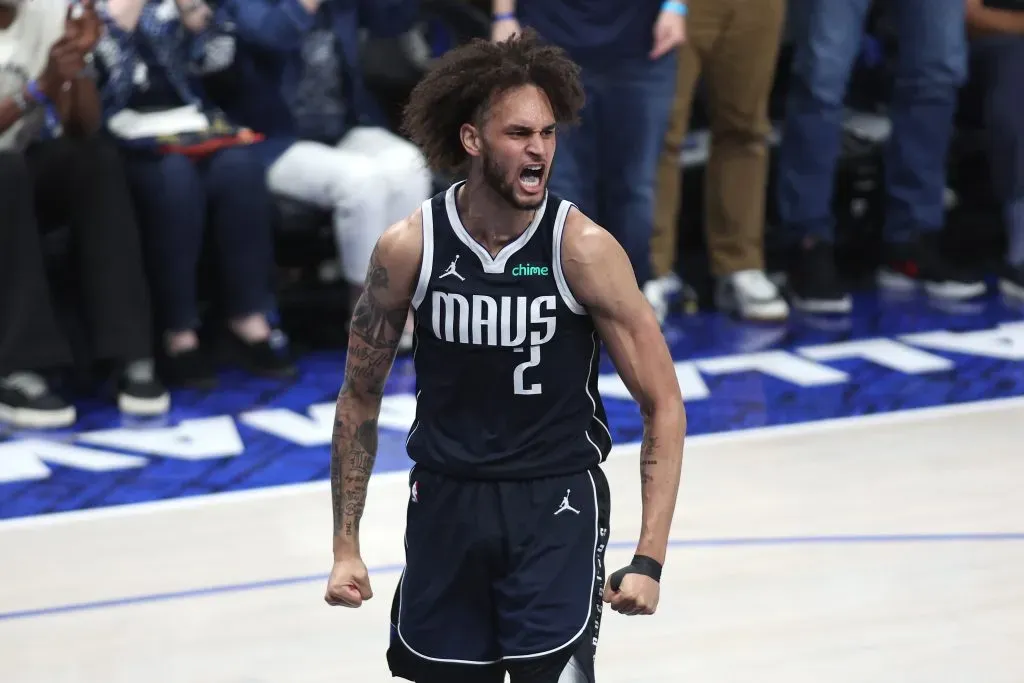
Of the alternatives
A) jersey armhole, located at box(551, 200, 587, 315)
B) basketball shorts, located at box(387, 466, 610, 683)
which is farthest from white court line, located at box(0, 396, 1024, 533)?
jersey armhole, located at box(551, 200, 587, 315)

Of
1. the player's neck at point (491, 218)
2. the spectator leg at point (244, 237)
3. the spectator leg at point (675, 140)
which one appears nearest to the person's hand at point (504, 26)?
the spectator leg at point (675, 140)

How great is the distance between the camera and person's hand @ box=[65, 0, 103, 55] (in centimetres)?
549

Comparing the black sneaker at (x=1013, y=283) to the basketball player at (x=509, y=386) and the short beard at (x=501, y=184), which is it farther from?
the short beard at (x=501, y=184)

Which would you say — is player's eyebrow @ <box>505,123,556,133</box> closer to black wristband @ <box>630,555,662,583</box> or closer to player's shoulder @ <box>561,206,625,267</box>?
player's shoulder @ <box>561,206,625,267</box>

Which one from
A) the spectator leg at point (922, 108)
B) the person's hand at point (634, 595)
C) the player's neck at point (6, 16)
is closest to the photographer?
the person's hand at point (634, 595)

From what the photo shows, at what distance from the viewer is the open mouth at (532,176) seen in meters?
2.64

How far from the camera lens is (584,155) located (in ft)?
20.4

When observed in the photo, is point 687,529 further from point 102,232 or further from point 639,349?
point 102,232

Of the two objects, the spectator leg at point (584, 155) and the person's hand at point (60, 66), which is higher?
the person's hand at point (60, 66)

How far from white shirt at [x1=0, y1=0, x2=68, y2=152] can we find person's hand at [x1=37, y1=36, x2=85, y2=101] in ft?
0.15

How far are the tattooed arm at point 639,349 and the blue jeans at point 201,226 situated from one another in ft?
11.1

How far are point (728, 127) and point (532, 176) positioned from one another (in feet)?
14.0

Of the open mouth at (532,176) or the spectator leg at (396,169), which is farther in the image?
the spectator leg at (396,169)

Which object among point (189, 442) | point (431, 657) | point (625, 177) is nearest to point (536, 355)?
point (431, 657)
